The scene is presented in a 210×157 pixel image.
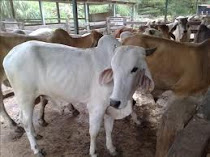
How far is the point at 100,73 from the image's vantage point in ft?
6.26

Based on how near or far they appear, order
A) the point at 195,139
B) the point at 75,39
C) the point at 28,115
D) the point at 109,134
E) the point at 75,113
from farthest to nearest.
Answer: the point at 75,39 → the point at 75,113 → the point at 109,134 → the point at 28,115 → the point at 195,139

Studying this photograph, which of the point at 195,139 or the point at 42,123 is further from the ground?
the point at 195,139

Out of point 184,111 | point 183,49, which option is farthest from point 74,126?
point 184,111

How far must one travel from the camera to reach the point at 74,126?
316 centimetres

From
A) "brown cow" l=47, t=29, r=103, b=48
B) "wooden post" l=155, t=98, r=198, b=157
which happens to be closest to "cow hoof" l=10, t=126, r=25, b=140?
"brown cow" l=47, t=29, r=103, b=48

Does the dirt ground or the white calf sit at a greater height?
the white calf

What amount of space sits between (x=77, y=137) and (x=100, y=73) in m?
1.31

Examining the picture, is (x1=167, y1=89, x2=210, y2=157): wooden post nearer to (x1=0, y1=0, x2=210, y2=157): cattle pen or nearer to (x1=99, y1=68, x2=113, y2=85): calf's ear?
(x1=0, y1=0, x2=210, y2=157): cattle pen

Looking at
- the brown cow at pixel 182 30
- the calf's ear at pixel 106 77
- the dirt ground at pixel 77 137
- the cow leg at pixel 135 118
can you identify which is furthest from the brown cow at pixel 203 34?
the calf's ear at pixel 106 77

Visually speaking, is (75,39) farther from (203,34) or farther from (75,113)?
(203,34)

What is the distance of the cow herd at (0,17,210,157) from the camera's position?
1.68m

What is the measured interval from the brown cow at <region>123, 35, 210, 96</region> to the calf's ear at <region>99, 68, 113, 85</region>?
112cm

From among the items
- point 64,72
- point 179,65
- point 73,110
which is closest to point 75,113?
point 73,110

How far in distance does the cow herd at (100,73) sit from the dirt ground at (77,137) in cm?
22
